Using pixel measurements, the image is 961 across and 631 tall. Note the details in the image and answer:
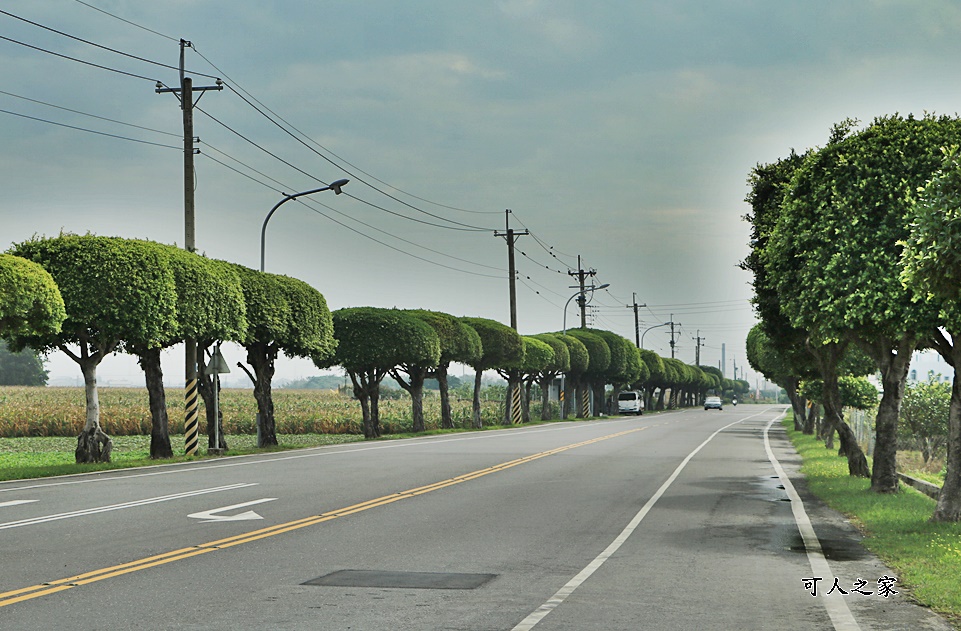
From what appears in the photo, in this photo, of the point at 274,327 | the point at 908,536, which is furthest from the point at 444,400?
the point at 908,536

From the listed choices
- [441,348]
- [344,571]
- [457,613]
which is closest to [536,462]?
[344,571]

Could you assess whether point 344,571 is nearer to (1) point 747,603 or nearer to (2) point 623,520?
(1) point 747,603

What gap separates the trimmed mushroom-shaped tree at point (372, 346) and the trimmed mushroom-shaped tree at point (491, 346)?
44.0ft

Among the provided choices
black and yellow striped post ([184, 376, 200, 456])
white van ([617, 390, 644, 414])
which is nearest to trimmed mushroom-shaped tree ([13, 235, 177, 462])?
black and yellow striped post ([184, 376, 200, 456])

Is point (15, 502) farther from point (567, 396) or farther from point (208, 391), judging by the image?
point (567, 396)

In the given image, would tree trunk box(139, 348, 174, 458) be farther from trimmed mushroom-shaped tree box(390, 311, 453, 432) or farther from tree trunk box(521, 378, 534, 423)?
tree trunk box(521, 378, 534, 423)

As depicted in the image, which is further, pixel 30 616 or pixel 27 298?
pixel 27 298

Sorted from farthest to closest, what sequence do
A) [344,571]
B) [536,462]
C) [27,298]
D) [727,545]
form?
1. [536,462]
2. [27,298]
3. [727,545]
4. [344,571]

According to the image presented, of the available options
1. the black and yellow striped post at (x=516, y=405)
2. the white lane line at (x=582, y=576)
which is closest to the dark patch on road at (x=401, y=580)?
the white lane line at (x=582, y=576)

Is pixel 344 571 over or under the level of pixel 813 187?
under

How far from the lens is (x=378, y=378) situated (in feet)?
163

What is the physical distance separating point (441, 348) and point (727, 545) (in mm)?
42712

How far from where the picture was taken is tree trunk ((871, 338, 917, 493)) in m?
18.5

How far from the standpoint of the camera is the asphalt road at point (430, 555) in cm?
846
